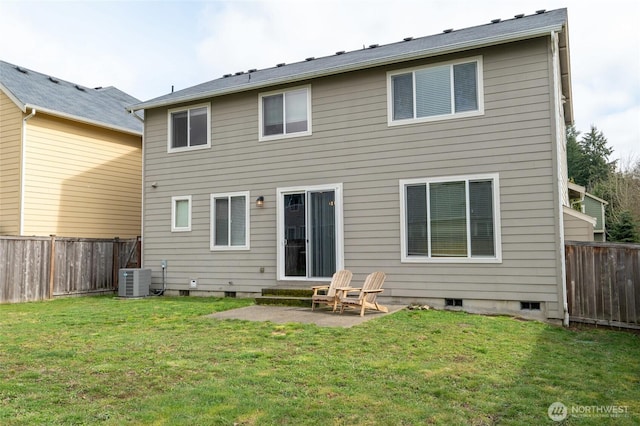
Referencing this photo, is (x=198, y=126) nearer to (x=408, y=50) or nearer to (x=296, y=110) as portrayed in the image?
(x=296, y=110)

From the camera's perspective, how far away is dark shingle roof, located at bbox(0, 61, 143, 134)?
42.4 ft

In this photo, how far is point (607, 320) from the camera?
7.55 meters

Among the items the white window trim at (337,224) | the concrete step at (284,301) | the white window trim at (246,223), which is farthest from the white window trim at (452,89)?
the concrete step at (284,301)

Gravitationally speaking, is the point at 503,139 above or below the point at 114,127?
below

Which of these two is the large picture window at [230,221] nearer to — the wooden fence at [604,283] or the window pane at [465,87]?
the window pane at [465,87]

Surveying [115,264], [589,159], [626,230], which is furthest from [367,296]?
[589,159]

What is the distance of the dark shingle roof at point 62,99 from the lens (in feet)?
42.4

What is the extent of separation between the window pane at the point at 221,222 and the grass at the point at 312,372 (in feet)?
12.1

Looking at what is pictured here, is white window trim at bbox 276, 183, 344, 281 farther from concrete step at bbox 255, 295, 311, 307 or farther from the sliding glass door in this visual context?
concrete step at bbox 255, 295, 311, 307

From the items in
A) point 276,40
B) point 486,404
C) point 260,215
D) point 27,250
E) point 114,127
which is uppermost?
point 276,40

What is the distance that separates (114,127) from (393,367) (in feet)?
42.7

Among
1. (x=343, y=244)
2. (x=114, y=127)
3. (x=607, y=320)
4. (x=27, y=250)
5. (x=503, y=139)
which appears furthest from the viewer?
(x=114, y=127)

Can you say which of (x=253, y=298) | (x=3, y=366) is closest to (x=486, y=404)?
(x=3, y=366)

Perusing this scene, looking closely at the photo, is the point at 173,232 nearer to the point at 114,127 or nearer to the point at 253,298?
the point at 253,298
